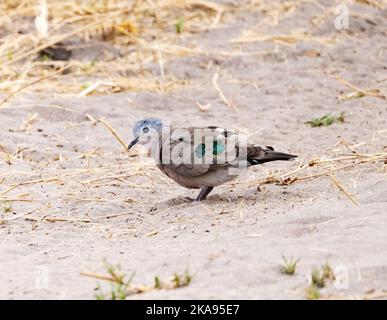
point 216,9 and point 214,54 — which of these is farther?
point 216,9

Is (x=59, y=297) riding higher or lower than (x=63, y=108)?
lower

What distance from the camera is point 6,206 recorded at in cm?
562

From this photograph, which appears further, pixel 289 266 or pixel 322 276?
pixel 289 266

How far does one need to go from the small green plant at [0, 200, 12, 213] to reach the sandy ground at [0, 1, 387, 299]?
0.04 feet

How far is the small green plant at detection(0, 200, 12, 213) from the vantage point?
5562 millimetres

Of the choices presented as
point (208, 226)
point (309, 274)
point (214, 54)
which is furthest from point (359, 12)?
point (309, 274)

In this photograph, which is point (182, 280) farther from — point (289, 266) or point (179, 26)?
point (179, 26)

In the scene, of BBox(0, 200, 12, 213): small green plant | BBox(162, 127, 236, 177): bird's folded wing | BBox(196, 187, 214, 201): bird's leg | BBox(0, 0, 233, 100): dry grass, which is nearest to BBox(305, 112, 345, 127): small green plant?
BBox(0, 0, 233, 100): dry grass

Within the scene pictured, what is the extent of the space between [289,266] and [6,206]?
221cm

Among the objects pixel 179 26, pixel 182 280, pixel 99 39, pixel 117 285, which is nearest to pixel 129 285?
pixel 117 285

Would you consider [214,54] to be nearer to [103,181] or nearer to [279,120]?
[279,120]

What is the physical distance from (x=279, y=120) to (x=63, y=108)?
170cm

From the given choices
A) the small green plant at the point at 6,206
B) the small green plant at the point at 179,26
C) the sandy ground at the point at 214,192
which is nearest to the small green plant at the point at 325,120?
the sandy ground at the point at 214,192

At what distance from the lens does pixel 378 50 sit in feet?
31.8
